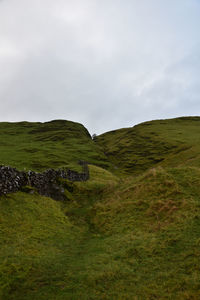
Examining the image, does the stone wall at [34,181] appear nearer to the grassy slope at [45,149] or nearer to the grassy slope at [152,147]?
the grassy slope at [45,149]

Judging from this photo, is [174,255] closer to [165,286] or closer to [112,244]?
[165,286]

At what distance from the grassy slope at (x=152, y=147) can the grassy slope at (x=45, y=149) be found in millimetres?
11731

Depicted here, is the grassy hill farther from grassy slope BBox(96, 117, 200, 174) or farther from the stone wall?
grassy slope BBox(96, 117, 200, 174)

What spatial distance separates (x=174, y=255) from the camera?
1436cm

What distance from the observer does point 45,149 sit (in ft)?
367

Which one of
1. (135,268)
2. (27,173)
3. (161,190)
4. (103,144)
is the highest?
(103,144)

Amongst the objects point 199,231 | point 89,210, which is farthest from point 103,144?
point 199,231

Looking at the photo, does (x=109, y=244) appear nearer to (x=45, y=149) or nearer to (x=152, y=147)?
(x=45, y=149)

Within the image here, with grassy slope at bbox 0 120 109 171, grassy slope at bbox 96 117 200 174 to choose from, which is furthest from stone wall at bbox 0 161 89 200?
grassy slope at bbox 96 117 200 174

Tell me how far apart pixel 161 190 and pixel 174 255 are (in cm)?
1143

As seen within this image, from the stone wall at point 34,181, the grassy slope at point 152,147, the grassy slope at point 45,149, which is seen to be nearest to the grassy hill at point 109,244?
the stone wall at point 34,181

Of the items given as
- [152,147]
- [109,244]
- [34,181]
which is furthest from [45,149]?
[109,244]

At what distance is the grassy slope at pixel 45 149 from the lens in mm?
85125

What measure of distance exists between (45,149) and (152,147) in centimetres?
6053
